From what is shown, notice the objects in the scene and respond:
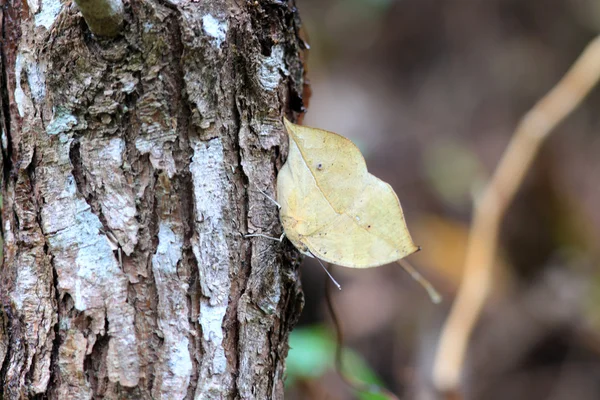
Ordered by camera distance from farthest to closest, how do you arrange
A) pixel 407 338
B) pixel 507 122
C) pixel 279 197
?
pixel 507 122
pixel 407 338
pixel 279 197

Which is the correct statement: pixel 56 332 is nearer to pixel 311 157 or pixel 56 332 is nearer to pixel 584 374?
pixel 311 157

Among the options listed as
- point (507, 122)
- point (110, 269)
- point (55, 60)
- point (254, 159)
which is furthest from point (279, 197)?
point (507, 122)

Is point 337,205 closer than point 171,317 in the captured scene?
No

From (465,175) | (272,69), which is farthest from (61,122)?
(465,175)

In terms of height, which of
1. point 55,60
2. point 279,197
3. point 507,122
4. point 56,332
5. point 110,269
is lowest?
point 56,332

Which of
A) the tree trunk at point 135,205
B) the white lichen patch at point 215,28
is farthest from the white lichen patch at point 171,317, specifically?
the white lichen patch at point 215,28

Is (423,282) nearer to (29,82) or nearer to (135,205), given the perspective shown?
(135,205)

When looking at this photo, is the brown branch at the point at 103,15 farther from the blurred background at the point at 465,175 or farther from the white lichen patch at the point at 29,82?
the blurred background at the point at 465,175

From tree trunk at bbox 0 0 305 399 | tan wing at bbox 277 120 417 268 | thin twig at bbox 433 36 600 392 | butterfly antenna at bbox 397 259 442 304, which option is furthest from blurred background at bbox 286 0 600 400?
tree trunk at bbox 0 0 305 399
